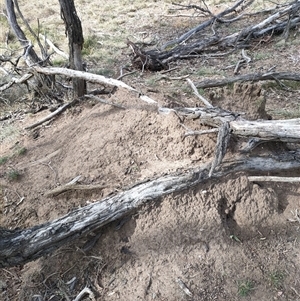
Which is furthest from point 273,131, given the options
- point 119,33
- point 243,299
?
point 119,33

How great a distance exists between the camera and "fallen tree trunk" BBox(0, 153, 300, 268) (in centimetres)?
265

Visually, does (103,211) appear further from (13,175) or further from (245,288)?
(13,175)

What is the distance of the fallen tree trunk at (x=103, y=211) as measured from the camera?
104 inches

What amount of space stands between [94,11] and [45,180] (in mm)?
9285

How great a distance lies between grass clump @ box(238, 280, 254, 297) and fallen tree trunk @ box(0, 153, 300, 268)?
78 cm

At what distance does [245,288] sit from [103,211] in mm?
1105

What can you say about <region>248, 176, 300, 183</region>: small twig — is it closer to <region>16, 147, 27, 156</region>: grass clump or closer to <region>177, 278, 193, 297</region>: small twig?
<region>177, 278, 193, 297</region>: small twig

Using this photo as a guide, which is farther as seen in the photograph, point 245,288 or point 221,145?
point 221,145

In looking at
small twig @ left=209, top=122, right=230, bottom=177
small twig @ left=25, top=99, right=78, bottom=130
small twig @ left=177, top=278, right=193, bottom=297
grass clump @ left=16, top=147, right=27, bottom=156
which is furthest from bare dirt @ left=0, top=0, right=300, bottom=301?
small twig @ left=25, top=99, right=78, bottom=130

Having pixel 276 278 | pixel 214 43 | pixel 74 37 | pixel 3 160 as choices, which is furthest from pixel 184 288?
pixel 214 43

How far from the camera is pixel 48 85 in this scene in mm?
5535

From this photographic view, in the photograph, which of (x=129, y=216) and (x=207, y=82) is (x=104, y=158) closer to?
(x=129, y=216)

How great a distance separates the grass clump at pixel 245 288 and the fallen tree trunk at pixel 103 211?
775 mm

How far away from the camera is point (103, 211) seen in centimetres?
286
